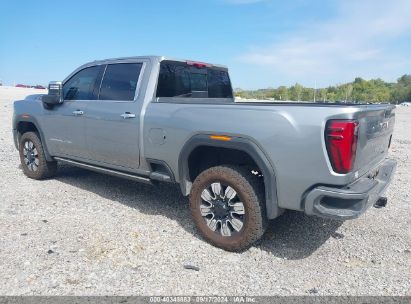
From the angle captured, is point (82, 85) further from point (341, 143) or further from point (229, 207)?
point (341, 143)

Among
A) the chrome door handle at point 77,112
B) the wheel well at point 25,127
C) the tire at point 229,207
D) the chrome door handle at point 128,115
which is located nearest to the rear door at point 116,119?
the chrome door handle at point 128,115

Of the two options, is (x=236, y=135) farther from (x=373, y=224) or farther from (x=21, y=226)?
(x=21, y=226)

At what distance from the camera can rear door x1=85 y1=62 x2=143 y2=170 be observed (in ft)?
14.2

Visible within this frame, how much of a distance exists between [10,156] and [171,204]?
4966 millimetres

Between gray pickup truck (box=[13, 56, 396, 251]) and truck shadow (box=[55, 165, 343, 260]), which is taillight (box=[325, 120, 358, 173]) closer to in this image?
gray pickup truck (box=[13, 56, 396, 251])

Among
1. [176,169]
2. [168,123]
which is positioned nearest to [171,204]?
[176,169]

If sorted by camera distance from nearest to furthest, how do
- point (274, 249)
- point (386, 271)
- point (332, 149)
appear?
point (332, 149) → point (386, 271) → point (274, 249)

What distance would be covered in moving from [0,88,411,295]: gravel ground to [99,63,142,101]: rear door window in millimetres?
1494

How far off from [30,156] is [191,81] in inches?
127

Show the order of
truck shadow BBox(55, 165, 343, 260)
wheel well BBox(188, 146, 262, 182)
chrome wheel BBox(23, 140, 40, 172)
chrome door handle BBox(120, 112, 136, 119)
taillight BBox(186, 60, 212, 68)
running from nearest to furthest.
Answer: wheel well BBox(188, 146, 262, 182)
truck shadow BBox(55, 165, 343, 260)
chrome door handle BBox(120, 112, 136, 119)
taillight BBox(186, 60, 212, 68)
chrome wheel BBox(23, 140, 40, 172)

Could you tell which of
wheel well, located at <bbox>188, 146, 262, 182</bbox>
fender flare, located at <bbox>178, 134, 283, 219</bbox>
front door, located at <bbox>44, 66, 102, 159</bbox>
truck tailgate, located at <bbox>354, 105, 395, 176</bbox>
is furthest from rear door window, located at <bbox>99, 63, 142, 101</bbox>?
truck tailgate, located at <bbox>354, 105, 395, 176</bbox>

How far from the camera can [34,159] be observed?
6.03 metres

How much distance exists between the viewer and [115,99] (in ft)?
15.2

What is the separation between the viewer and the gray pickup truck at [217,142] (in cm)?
302
